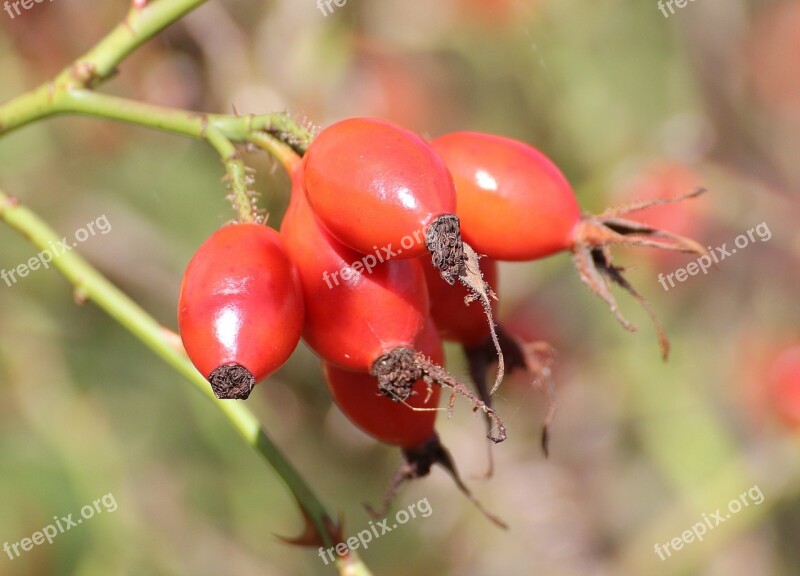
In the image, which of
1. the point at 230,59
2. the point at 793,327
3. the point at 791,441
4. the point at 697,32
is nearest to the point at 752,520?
the point at 791,441

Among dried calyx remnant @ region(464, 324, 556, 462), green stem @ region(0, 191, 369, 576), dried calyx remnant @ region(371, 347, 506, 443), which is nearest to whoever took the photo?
dried calyx remnant @ region(371, 347, 506, 443)

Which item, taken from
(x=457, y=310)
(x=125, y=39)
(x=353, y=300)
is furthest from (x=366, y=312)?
(x=125, y=39)

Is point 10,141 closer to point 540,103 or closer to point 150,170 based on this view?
point 150,170

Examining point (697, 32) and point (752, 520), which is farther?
point (697, 32)

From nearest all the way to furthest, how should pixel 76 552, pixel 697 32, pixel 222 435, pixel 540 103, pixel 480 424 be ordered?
1. pixel 76 552
2. pixel 222 435
3. pixel 480 424
4. pixel 540 103
5. pixel 697 32

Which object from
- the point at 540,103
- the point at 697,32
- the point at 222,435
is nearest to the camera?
the point at 222,435

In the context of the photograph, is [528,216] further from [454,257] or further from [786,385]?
[786,385]

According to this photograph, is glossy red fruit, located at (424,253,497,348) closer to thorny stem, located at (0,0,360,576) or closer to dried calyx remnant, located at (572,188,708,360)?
dried calyx remnant, located at (572,188,708,360)

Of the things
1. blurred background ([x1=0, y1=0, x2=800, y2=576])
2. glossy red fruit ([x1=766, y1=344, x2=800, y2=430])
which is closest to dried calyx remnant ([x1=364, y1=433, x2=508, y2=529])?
blurred background ([x1=0, y1=0, x2=800, y2=576])
